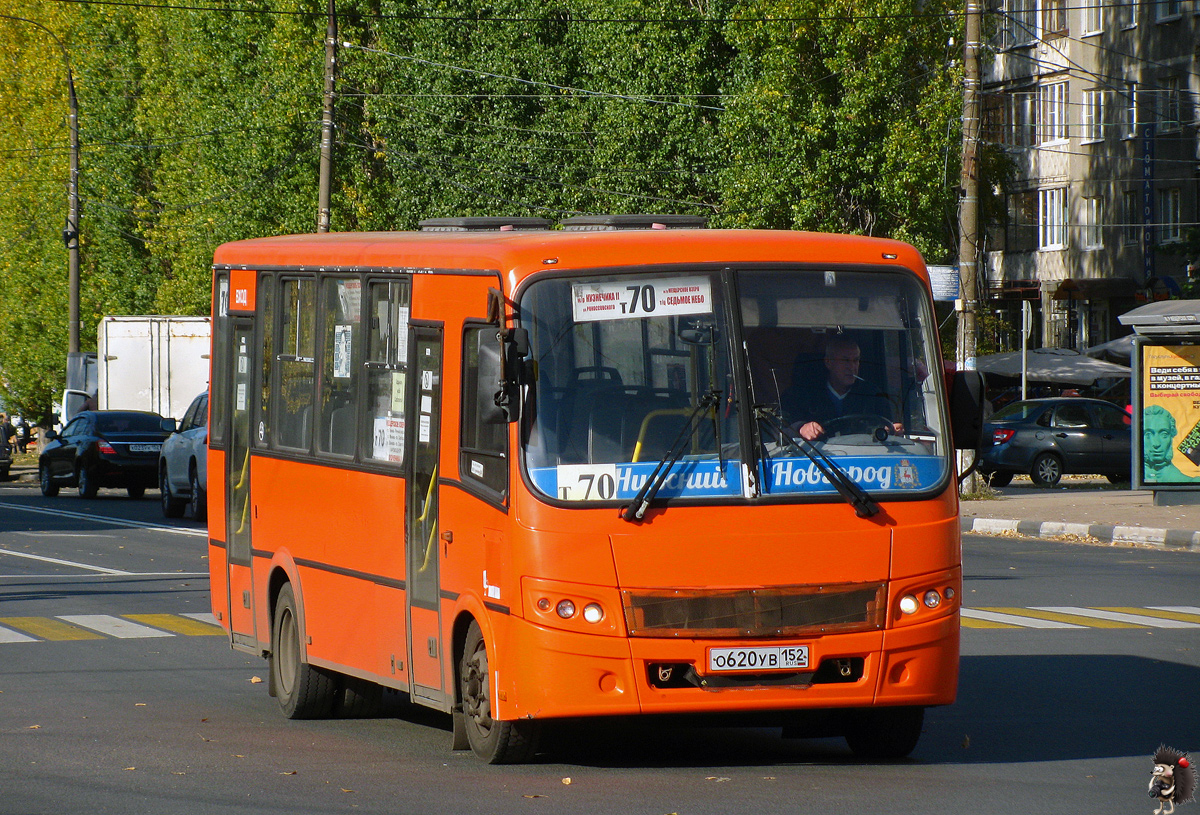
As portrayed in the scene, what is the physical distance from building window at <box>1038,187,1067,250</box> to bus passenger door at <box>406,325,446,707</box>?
166ft

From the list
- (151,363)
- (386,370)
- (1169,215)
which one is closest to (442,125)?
(151,363)

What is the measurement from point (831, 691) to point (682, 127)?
1505 inches

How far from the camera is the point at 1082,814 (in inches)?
288

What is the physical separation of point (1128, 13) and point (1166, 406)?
3043cm

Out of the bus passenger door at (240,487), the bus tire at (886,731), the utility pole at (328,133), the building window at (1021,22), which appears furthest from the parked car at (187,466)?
the building window at (1021,22)

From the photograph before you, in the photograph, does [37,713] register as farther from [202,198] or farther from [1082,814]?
[202,198]

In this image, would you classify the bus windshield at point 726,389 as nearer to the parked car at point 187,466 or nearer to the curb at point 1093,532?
the curb at point 1093,532

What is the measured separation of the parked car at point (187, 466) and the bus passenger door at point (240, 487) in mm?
14788

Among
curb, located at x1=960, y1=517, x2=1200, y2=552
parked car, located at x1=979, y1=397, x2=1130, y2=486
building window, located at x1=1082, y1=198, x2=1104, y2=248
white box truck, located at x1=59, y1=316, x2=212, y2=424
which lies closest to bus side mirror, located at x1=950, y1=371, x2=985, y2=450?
curb, located at x1=960, y1=517, x2=1200, y2=552

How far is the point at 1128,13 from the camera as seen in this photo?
5334 cm

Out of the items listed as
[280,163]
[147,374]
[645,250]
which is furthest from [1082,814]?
[280,163]

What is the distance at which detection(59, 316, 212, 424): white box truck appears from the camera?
37.8m

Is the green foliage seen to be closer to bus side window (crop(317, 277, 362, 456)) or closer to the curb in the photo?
the curb

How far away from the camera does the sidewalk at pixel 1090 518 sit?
22.6 m
